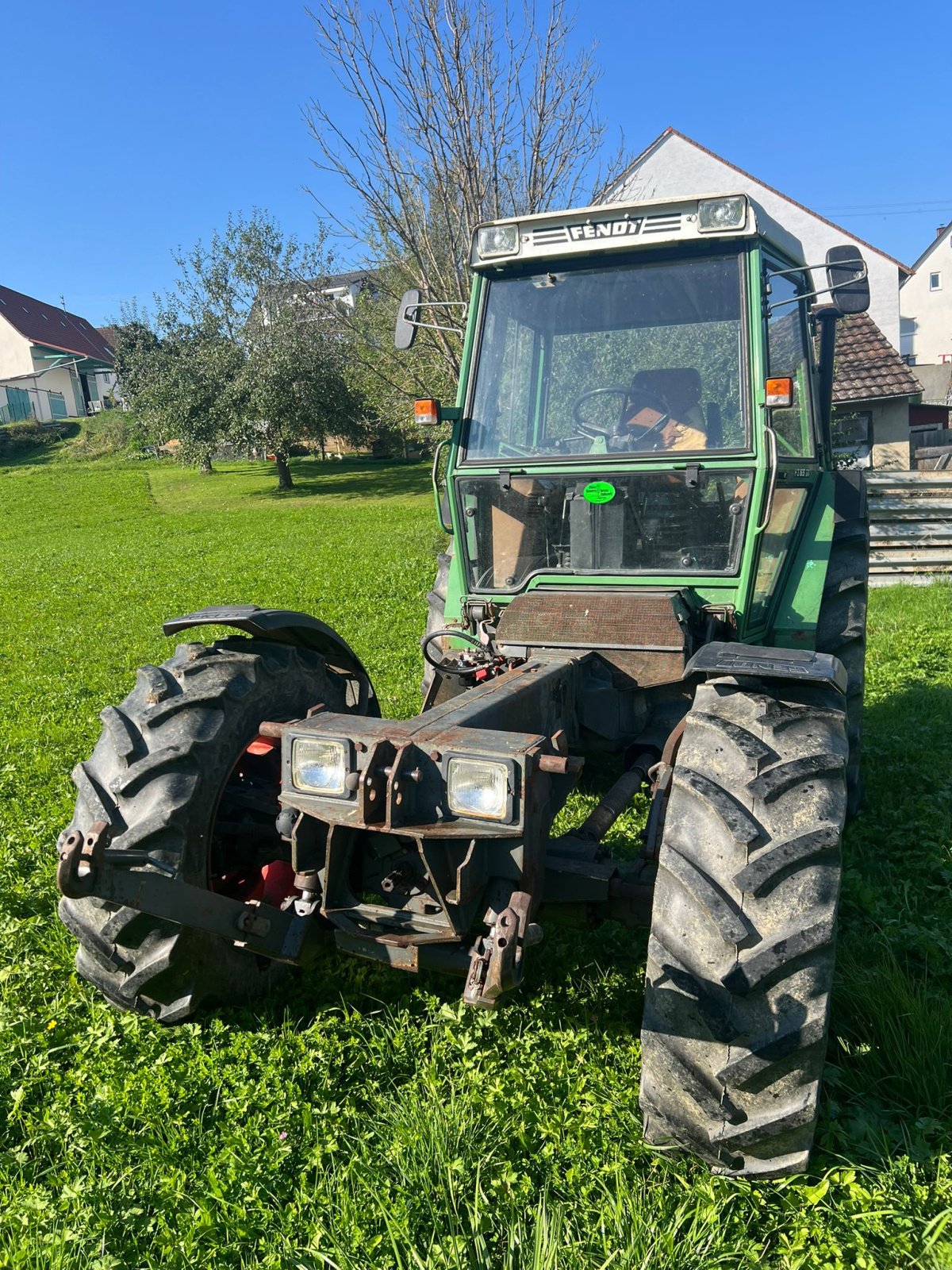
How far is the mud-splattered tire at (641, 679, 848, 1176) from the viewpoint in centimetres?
253

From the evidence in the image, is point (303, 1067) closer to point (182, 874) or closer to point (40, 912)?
point (182, 874)

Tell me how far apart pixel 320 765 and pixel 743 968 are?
133cm

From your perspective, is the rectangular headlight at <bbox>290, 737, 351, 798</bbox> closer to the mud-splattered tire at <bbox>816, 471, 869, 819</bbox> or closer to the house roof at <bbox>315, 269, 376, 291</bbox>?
the mud-splattered tire at <bbox>816, 471, 869, 819</bbox>

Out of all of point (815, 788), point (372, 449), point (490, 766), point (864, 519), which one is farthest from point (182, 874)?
point (372, 449)

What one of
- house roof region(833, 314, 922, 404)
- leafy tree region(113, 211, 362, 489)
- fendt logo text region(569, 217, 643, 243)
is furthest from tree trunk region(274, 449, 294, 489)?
fendt logo text region(569, 217, 643, 243)

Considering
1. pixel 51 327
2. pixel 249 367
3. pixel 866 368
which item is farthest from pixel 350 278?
pixel 51 327

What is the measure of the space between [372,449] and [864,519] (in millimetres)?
35463

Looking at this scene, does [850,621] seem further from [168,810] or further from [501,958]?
[168,810]

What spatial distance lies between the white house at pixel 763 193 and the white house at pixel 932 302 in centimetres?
3301

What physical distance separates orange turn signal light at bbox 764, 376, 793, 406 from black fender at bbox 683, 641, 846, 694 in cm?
119

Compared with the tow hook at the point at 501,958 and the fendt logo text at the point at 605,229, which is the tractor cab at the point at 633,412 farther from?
the tow hook at the point at 501,958

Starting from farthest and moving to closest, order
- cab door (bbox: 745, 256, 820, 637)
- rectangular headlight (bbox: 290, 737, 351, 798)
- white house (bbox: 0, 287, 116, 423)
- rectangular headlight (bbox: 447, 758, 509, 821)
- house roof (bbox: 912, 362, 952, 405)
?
1. white house (bbox: 0, 287, 116, 423)
2. house roof (bbox: 912, 362, 952, 405)
3. cab door (bbox: 745, 256, 820, 637)
4. rectangular headlight (bbox: 290, 737, 351, 798)
5. rectangular headlight (bbox: 447, 758, 509, 821)

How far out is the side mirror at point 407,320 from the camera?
15.6 feet

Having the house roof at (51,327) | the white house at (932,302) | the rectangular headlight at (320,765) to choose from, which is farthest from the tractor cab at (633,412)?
the white house at (932,302)
